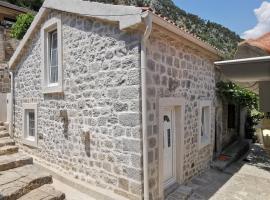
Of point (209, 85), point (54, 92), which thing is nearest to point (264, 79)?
point (209, 85)

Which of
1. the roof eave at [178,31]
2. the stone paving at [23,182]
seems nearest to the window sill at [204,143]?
the roof eave at [178,31]

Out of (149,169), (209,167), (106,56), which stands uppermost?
(106,56)

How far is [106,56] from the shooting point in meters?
5.98

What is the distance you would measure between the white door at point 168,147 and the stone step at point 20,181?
117 inches

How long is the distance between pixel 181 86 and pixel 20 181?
4.60m

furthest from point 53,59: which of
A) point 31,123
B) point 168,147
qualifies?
point 168,147

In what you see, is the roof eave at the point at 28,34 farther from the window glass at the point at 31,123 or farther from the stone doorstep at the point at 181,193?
the stone doorstep at the point at 181,193

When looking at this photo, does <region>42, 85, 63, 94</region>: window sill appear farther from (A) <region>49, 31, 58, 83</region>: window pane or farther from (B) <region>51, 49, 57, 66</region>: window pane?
(B) <region>51, 49, 57, 66</region>: window pane

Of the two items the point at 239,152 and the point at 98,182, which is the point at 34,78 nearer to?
the point at 98,182

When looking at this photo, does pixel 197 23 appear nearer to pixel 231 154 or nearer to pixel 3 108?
pixel 231 154

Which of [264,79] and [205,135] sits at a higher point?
[264,79]

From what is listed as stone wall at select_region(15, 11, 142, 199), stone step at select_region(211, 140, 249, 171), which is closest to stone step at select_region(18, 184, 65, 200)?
stone wall at select_region(15, 11, 142, 199)

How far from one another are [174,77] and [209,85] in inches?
117

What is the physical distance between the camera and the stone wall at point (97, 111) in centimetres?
541
